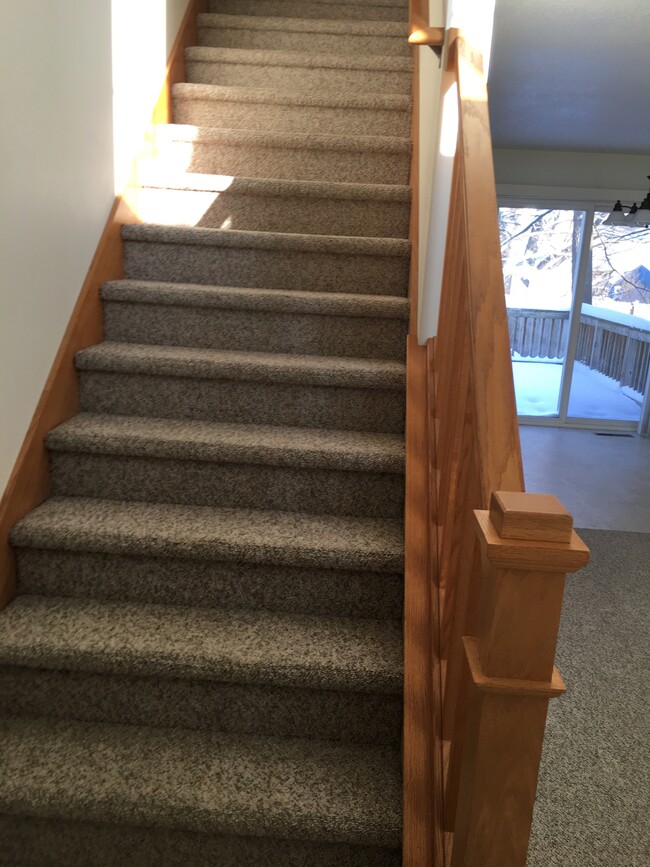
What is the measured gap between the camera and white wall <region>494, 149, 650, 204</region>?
6989mm

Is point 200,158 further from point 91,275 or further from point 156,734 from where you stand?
point 156,734

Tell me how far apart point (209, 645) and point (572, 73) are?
4.31 metres

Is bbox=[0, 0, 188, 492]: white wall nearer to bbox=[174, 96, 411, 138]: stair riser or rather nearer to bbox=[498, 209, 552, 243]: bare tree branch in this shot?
bbox=[174, 96, 411, 138]: stair riser

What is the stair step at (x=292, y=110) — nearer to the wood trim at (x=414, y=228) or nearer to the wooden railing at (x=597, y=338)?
the wood trim at (x=414, y=228)

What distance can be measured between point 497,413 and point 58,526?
1211mm

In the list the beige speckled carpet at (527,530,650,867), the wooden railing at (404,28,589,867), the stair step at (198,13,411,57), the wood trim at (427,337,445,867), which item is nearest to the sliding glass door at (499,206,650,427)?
the beige speckled carpet at (527,530,650,867)

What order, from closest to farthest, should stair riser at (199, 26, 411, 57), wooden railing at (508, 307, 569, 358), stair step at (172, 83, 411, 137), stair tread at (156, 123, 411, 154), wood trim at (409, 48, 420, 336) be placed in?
wood trim at (409, 48, 420, 336)
stair tread at (156, 123, 411, 154)
stair step at (172, 83, 411, 137)
stair riser at (199, 26, 411, 57)
wooden railing at (508, 307, 569, 358)

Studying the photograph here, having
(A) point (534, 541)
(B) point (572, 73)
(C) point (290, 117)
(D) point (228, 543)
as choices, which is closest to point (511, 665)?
→ (A) point (534, 541)

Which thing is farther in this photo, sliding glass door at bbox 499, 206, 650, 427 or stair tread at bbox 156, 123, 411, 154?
sliding glass door at bbox 499, 206, 650, 427

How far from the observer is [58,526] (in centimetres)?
182

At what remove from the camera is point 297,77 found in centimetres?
312

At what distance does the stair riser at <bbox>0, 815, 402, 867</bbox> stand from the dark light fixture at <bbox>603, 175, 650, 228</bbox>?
5.86 metres

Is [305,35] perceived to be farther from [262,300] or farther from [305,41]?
[262,300]

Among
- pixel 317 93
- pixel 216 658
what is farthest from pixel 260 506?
pixel 317 93
